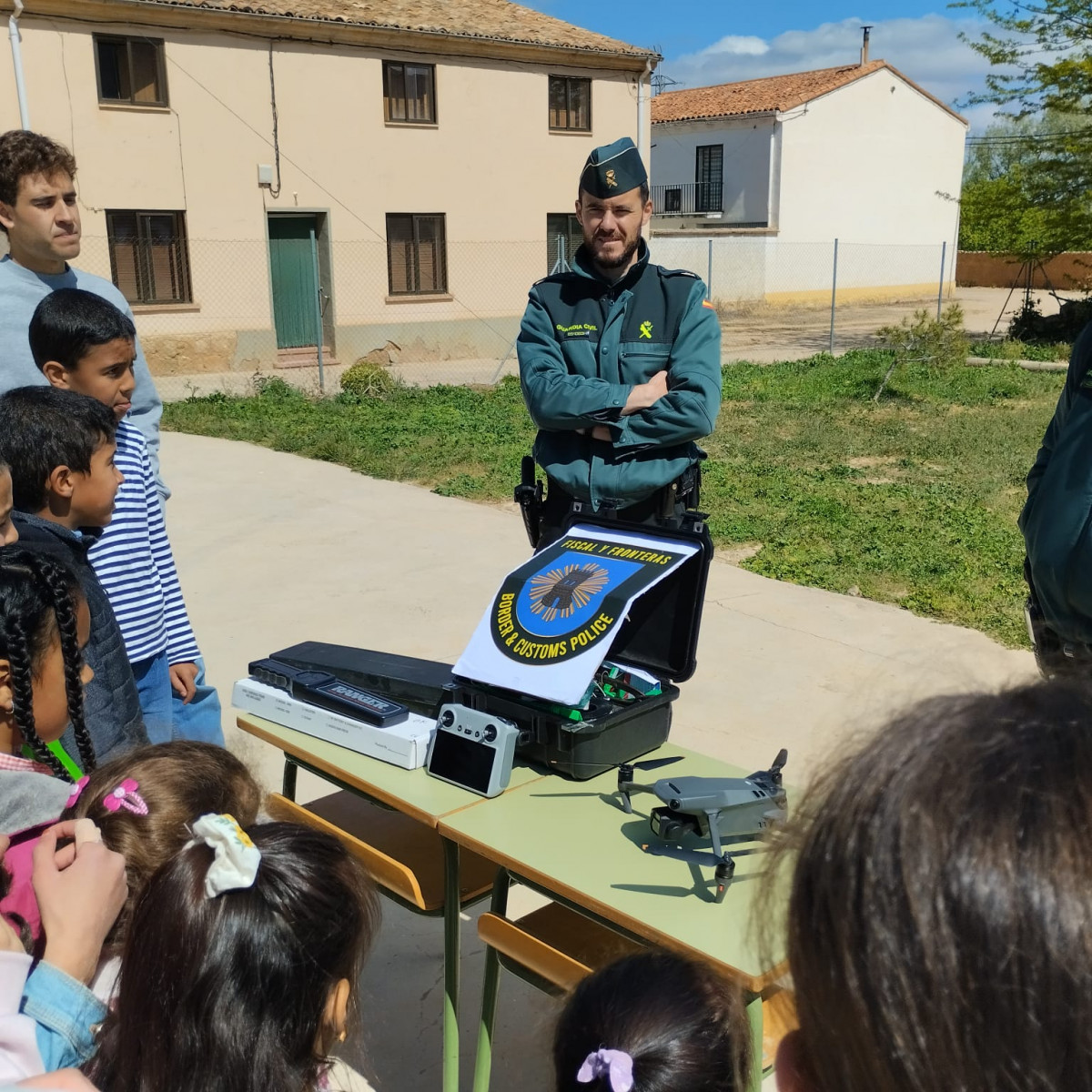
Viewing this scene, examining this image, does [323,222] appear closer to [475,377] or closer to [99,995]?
[475,377]

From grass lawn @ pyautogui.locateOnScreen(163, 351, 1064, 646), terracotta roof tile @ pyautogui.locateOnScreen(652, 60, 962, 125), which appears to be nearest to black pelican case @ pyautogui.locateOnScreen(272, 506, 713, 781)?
grass lawn @ pyautogui.locateOnScreen(163, 351, 1064, 646)

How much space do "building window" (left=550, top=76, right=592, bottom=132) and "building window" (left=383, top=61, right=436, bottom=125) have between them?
101 inches

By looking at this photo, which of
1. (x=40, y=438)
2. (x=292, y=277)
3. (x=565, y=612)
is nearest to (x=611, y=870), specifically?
(x=565, y=612)

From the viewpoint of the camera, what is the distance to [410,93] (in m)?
19.4

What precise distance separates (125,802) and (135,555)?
4.07ft

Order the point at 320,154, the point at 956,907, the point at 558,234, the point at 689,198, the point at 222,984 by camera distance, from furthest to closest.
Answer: the point at 689,198
the point at 558,234
the point at 320,154
the point at 222,984
the point at 956,907

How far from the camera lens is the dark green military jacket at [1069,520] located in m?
2.12

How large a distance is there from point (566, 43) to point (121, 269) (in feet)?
29.9

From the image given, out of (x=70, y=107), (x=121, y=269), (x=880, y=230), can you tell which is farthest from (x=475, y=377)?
(x=880, y=230)

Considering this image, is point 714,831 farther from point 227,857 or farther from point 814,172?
point 814,172

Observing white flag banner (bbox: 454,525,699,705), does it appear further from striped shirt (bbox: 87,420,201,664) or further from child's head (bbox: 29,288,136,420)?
child's head (bbox: 29,288,136,420)

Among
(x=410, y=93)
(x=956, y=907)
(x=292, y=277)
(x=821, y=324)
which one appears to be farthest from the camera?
(x=821, y=324)

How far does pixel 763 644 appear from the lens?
5.21 metres

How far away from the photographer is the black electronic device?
2.39 m
